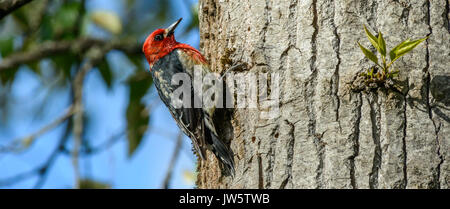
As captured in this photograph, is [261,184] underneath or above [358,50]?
underneath

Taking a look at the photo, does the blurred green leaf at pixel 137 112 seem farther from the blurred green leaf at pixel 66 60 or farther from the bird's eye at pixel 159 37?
the blurred green leaf at pixel 66 60

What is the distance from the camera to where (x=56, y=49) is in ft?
18.3

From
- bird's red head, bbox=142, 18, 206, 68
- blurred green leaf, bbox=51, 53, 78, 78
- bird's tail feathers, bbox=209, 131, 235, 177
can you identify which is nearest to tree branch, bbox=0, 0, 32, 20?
bird's red head, bbox=142, 18, 206, 68

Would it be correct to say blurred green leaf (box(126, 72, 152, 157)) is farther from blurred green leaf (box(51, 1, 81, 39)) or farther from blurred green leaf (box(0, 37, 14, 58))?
blurred green leaf (box(0, 37, 14, 58))

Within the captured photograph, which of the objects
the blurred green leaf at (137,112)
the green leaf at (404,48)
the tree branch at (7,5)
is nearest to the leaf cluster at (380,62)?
the green leaf at (404,48)

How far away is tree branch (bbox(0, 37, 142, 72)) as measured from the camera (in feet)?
18.0

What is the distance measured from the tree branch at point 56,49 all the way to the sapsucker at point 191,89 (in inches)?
56.9

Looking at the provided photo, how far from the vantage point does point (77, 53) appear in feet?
18.6

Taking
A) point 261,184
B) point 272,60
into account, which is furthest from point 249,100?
point 261,184

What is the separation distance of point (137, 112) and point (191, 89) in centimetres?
156

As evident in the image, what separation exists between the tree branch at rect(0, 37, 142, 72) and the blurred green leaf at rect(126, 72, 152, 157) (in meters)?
0.76

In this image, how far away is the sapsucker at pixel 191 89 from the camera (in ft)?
9.91
